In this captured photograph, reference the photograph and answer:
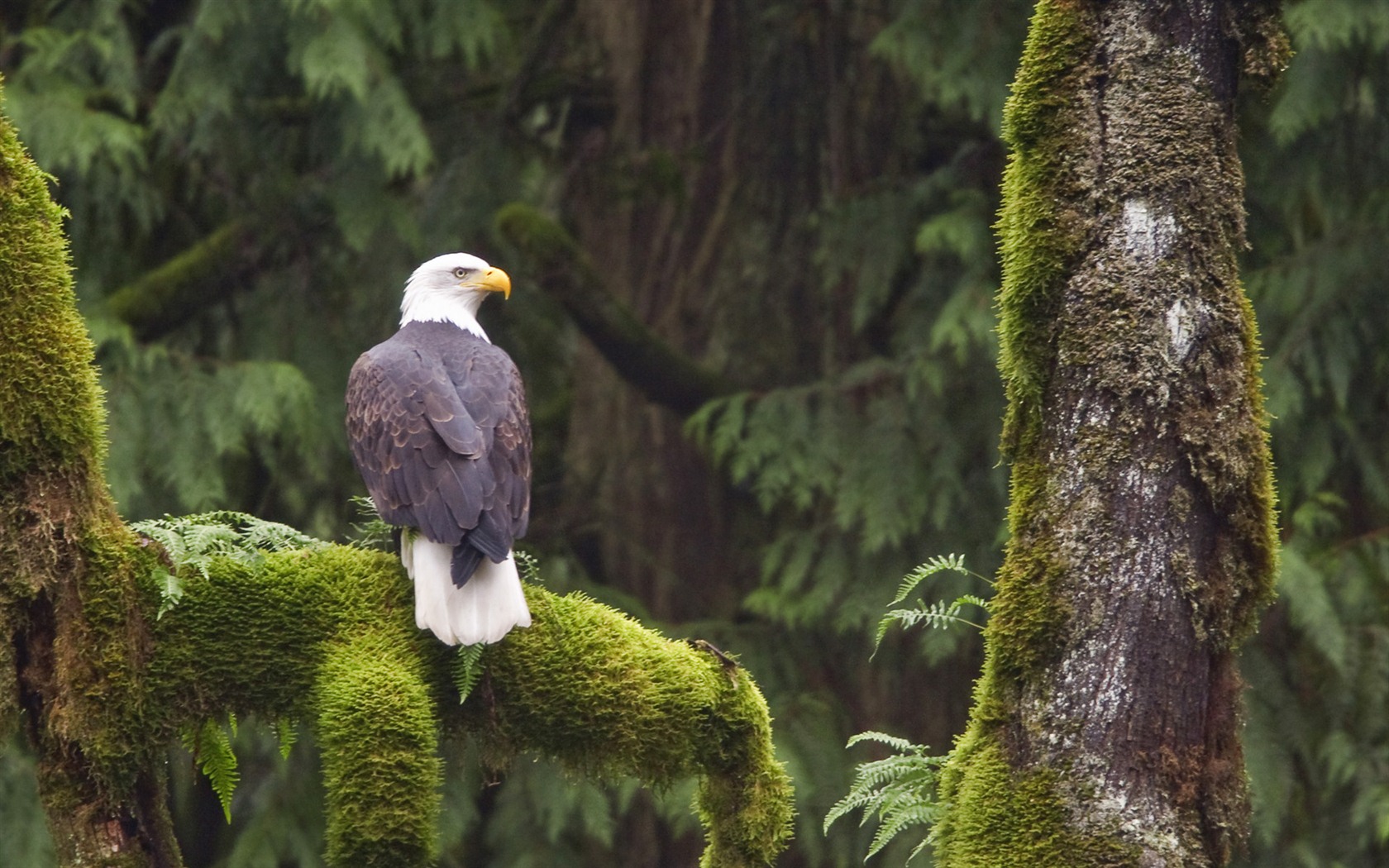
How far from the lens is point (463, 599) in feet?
10.3

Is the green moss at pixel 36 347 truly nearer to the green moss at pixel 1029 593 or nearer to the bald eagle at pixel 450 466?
the bald eagle at pixel 450 466

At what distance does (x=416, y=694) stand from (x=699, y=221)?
5899 mm

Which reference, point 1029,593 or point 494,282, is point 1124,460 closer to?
point 1029,593

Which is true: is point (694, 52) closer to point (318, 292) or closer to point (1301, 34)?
point (318, 292)

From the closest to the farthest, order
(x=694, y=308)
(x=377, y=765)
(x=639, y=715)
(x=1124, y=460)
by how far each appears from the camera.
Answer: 1. (x=1124, y=460)
2. (x=377, y=765)
3. (x=639, y=715)
4. (x=694, y=308)

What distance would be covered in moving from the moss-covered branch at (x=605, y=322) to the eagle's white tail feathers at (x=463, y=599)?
3.83 m

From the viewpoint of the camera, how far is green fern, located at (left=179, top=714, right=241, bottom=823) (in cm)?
314

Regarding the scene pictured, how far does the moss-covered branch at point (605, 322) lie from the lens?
7.20m

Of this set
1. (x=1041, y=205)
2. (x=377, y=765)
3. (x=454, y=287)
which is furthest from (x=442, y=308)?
(x=1041, y=205)

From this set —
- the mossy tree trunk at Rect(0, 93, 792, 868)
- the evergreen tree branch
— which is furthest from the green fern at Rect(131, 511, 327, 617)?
the evergreen tree branch

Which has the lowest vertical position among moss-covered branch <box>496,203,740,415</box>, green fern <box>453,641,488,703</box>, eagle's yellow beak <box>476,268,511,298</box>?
green fern <box>453,641,488,703</box>

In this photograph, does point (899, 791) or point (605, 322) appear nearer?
point (899, 791)

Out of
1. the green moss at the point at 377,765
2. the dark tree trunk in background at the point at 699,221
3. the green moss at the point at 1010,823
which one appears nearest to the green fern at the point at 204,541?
the green moss at the point at 377,765

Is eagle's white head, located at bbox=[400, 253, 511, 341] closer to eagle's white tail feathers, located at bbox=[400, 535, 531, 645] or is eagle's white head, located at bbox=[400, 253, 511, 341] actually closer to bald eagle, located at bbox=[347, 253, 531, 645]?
bald eagle, located at bbox=[347, 253, 531, 645]
